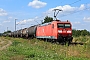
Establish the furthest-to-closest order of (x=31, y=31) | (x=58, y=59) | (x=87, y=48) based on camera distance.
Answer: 1. (x=31, y=31)
2. (x=87, y=48)
3. (x=58, y=59)

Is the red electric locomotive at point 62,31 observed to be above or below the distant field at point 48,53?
above

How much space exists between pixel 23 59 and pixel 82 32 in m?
64.8

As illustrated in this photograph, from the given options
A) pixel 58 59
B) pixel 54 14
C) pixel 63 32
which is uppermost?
pixel 54 14

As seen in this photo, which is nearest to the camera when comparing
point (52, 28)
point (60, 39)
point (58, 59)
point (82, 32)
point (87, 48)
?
point (58, 59)

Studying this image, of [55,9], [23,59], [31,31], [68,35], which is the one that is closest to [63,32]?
[68,35]

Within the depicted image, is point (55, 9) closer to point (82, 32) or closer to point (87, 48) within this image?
point (87, 48)

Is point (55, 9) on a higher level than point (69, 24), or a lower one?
higher

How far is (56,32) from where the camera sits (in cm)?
3081

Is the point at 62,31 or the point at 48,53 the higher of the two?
the point at 62,31

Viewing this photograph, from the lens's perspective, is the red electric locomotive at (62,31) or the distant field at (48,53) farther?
the red electric locomotive at (62,31)

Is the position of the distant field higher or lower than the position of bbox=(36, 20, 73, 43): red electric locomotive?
lower

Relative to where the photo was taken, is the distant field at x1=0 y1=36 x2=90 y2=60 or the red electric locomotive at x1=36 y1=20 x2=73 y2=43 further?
the red electric locomotive at x1=36 y1=20 x2=73 y2=43

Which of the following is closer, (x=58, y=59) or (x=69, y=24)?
(x=58, y=59)

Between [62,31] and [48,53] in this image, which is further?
[62,31]
